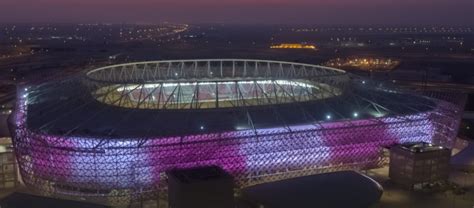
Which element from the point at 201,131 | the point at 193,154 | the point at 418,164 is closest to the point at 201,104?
the point at 201,131

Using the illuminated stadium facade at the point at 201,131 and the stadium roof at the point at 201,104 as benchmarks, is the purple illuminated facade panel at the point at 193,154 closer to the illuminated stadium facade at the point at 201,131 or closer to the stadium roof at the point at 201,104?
the illuminated stadium facade at the point at 201,131

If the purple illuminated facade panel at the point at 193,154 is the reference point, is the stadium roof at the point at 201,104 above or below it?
above

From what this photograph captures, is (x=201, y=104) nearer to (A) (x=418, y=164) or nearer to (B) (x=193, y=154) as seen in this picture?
(B) (x=193, y=154)

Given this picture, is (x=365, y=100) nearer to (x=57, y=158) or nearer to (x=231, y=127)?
(x=231, y=127)

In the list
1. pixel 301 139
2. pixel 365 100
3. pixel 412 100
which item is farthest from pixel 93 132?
pixel 412 100

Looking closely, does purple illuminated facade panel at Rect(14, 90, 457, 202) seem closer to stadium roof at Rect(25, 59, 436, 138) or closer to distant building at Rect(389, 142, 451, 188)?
stadium roof at Rect(25, 59, 436, 138)

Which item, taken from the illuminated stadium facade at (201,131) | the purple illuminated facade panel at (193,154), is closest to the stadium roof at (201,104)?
the illuminated stadium facade at (201,131)
